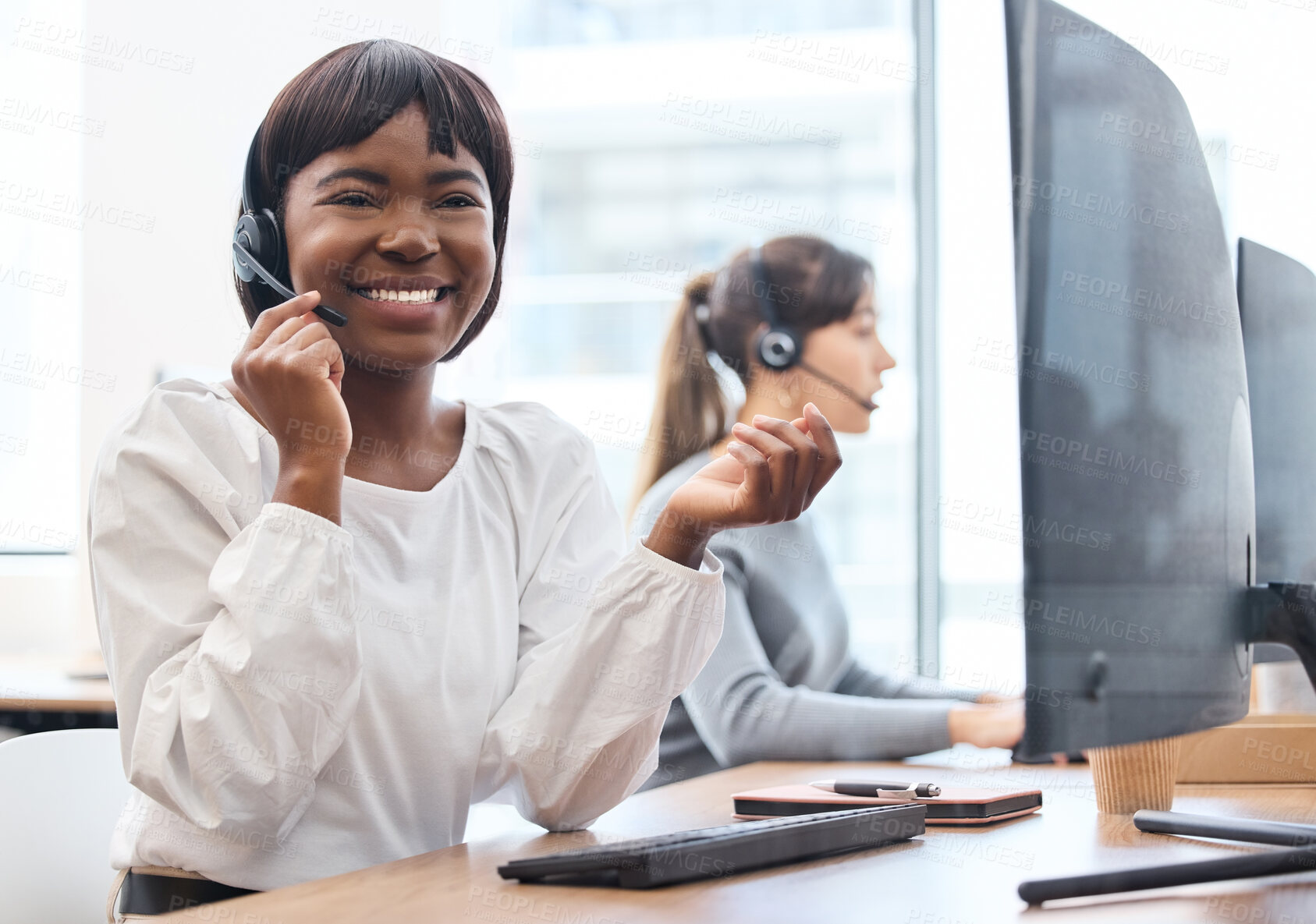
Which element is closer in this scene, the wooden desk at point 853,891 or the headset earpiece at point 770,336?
the wooden desk at point 853,891

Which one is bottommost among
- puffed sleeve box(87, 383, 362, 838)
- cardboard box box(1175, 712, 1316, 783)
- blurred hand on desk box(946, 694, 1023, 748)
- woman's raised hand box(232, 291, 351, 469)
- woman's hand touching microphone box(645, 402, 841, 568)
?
blurred hand on desk box(946, 694, 1023, 748)

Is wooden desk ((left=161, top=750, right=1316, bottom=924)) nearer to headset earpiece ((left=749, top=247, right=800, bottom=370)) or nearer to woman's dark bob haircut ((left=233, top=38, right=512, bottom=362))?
woman's dark bob haircut ((left=233, top=38, right=512, bottom=362))

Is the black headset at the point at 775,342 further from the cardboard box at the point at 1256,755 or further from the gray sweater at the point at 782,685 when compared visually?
the cardboard box at the point at 1256,755

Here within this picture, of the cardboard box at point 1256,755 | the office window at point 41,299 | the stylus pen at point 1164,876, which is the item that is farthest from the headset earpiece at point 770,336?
the office window at point 41,299

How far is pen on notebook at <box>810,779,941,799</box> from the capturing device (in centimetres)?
92

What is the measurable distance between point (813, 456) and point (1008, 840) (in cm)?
32

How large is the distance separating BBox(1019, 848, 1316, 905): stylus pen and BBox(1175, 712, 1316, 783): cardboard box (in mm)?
472

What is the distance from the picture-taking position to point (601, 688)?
94cm

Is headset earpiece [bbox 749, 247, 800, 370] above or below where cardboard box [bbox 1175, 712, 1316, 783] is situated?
above

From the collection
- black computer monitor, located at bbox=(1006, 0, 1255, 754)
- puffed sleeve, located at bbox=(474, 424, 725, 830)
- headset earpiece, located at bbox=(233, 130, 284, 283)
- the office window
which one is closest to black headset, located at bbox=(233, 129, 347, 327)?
headset earpiece, located at bbox=(233, 130, 284, 283)

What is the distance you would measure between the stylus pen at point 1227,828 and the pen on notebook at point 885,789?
155 millimetres

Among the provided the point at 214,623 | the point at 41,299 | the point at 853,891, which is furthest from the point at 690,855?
the point at 41,299

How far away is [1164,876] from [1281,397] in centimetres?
40

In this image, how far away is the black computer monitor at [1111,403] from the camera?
0.61 m
